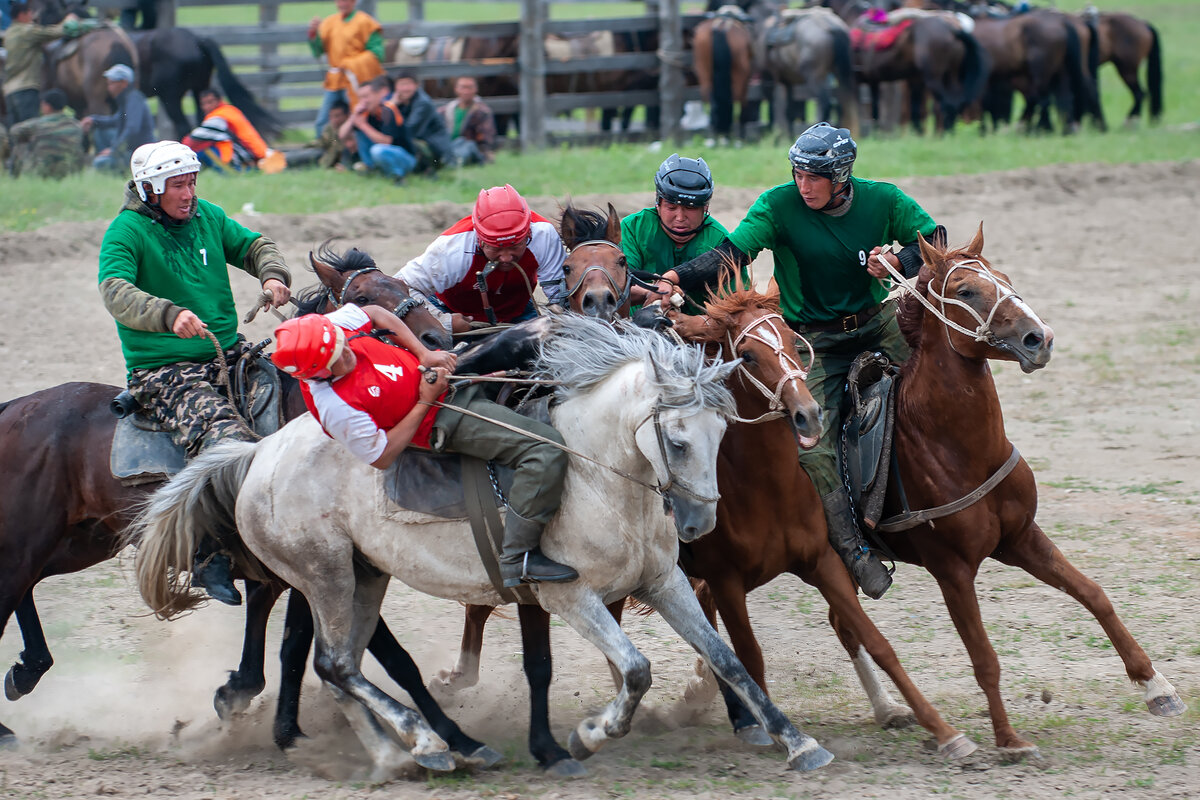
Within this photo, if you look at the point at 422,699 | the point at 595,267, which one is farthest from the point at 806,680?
the point at 595,267

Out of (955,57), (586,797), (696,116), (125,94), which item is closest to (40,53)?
(125,94)

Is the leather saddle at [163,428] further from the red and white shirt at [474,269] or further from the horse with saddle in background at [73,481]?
the red and white shirt at [474,269]

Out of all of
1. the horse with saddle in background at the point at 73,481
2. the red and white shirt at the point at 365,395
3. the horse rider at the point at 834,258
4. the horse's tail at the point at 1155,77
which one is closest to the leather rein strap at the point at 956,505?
the horse rider at the point at 834,258

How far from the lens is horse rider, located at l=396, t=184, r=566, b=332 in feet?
17.3

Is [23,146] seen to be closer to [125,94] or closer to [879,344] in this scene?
[125,94]

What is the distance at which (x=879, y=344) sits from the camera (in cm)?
569

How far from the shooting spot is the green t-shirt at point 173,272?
5.41 m

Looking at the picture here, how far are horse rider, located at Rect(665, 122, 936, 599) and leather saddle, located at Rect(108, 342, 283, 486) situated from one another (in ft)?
5.93

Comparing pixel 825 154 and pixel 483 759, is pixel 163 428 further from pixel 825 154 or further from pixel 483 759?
pixel 825 154

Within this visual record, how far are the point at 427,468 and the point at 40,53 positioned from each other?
1241 cm

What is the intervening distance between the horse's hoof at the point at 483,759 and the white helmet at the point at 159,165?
2.57m

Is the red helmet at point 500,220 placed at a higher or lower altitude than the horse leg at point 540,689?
higher

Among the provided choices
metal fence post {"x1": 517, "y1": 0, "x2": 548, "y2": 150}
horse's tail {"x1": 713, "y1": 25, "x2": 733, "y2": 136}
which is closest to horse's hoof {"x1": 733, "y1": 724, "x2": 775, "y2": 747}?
metal fence post {"x1": 517, "y1": 0, "x2": 548, "y2": 150}

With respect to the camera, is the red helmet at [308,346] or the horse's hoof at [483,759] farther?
the horse's hoof at [483,759]
